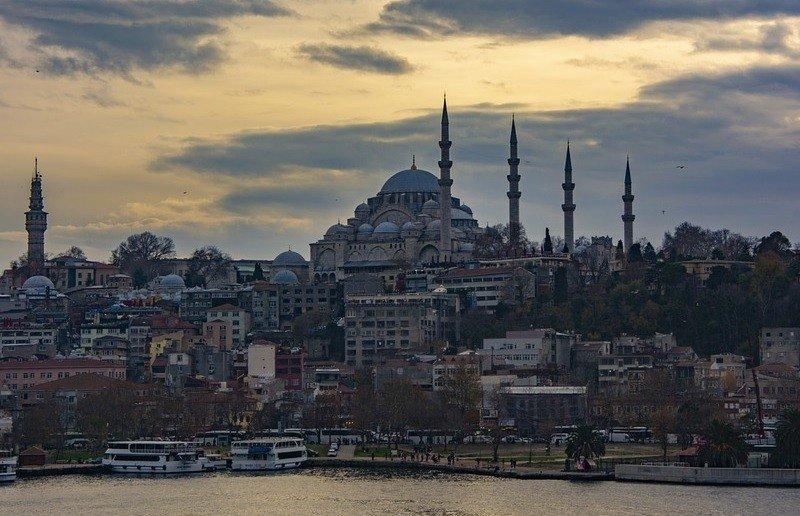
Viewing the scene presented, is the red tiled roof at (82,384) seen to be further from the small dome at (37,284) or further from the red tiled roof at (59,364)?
the small dome at (37,284)

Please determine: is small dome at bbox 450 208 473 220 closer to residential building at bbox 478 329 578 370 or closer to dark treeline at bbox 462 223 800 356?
dark treeline at bbox 462 223 800 356

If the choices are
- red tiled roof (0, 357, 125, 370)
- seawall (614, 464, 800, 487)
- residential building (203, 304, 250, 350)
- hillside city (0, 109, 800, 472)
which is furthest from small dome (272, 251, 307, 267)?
seawall (614, 464, 800, 487)

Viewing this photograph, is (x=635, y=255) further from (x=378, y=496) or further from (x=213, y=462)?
(x=378, y=496)

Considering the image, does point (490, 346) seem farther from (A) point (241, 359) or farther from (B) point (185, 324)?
(B) point (185, 324)

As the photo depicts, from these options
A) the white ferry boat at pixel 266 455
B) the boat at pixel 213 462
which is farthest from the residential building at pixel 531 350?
the white ferry boat at pixel 266 455

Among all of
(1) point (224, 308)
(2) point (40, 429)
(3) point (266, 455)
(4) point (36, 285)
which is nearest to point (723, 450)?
(3) point (266, 455)
